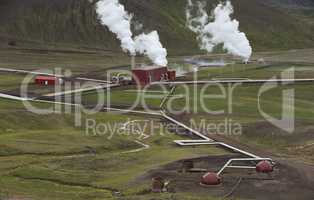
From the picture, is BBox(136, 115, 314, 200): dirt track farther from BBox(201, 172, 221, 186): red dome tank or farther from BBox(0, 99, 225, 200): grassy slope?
BBox(0, 99, 225, 200): grassy slope

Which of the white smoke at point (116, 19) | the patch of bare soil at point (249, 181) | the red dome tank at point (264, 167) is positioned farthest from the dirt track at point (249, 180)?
the white smoke at point (116, 19)

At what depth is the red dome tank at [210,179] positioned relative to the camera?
56.6 m

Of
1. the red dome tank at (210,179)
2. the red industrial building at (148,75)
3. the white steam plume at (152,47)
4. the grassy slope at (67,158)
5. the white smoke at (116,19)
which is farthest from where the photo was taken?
the white steam plume at (152,47)

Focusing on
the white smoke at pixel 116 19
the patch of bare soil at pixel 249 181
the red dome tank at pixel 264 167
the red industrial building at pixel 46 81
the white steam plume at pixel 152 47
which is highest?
the white smoke at pixel 116 19

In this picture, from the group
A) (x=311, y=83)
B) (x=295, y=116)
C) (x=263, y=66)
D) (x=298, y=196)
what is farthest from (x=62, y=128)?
(x=263, y=66)

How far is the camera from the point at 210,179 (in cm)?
5662

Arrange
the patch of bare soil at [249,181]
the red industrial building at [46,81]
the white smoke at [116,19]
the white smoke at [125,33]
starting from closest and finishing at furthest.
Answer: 1. the patch of bare soil at [249,181]
2. the red industrial building at [46,81]
3. the white smoke at [116,19]
4. the white smoke at [125,33]

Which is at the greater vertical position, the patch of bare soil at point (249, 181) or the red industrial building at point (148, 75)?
the red industrial building at point (148, 75)

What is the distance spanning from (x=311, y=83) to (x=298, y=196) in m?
81.8

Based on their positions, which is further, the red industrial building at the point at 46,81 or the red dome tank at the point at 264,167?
the red industrial building at the point at 46,81

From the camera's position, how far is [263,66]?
180 m

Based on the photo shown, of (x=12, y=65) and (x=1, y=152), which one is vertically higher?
(x=12, y=65)

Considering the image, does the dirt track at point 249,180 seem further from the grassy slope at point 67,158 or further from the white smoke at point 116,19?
the white smoke at point 116,19

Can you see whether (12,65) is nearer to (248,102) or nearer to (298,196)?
(248,102)
